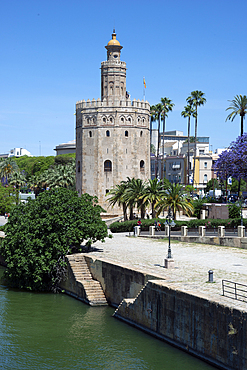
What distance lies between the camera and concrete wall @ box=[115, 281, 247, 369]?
1867 cm

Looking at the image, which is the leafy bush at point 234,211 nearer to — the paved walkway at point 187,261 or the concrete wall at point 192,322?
the paved walkway at point 187,261

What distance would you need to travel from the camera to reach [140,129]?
6700cm

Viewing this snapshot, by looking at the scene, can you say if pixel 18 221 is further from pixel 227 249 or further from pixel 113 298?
pixel 227 249

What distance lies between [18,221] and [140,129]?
115ft

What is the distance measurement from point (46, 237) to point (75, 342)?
10.4 metres

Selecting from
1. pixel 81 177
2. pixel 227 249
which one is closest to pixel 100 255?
pixel 227 249

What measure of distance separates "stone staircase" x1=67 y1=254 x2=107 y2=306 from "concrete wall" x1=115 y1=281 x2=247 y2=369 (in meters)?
3.58

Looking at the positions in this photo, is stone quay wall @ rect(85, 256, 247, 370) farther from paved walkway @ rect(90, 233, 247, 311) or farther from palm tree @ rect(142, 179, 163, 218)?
palm tree @ rect(142, 179, 163, 218)

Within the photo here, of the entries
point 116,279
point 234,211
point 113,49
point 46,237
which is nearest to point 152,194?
point 234,211

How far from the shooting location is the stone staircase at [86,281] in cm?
2964

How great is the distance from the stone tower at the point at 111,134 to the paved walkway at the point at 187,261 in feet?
80.9

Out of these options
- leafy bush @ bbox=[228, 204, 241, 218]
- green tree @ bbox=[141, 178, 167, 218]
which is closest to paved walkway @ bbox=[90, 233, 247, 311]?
green tree @ bbox=[141, 178, 167, 218]

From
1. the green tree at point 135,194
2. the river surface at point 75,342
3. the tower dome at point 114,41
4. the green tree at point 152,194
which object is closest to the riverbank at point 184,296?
the river surface at point 75,342

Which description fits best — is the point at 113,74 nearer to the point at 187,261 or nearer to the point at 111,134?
the point at 111,134
